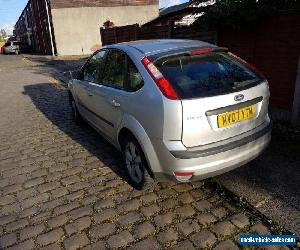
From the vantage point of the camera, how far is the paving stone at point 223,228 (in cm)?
308

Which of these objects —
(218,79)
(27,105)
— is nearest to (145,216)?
(218,79)

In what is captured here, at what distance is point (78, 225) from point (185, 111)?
5.32 feet

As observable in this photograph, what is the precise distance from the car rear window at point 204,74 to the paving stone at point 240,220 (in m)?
1.29

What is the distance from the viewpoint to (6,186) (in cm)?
428

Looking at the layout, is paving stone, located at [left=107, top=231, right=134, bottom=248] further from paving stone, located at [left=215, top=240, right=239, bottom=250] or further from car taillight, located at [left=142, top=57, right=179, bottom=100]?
car taillight, located at [left=142, top=57, right=179, bottom=100]

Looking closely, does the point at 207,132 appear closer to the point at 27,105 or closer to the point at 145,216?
the point at 145,216

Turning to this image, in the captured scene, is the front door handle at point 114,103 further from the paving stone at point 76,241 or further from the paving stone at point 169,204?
the paving stone at point 76,241

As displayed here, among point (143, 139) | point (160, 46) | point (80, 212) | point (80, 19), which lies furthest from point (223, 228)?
point (80, 19)

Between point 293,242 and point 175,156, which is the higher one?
point 175,156

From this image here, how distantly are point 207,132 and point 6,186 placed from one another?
283cm

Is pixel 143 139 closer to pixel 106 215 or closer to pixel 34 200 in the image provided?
pixel 106 215

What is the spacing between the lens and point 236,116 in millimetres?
3287

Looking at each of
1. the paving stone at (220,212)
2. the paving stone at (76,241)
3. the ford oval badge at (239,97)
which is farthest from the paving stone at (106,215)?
the ford oval badge at (239,97)

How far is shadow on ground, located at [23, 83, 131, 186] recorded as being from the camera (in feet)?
16.3
